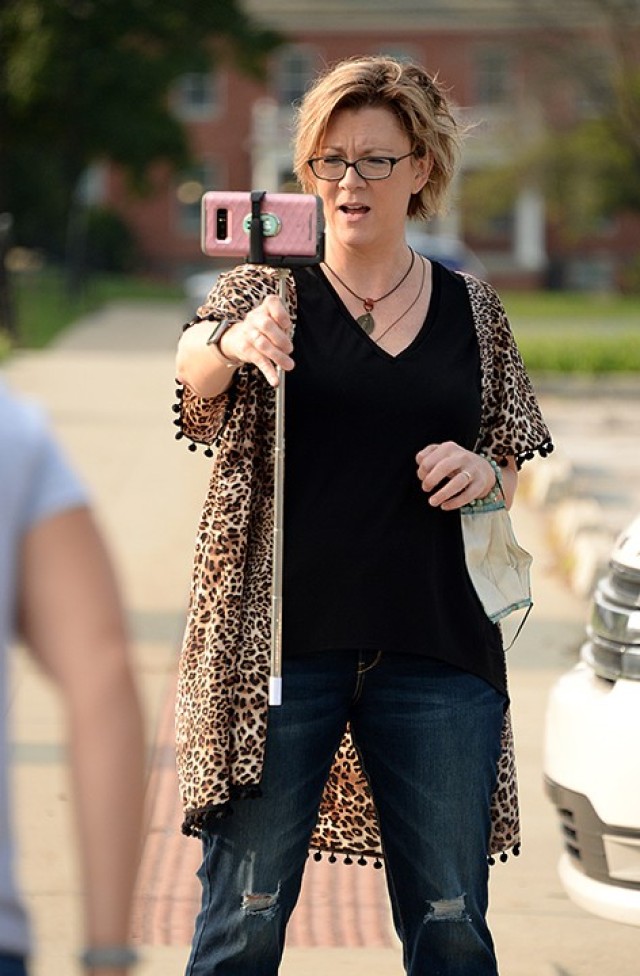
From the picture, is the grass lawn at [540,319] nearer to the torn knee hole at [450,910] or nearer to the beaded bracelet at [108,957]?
the torn knee hole at [450,910]

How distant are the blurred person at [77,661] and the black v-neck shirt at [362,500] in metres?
1.34

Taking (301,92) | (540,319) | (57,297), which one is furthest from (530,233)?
(540,319)

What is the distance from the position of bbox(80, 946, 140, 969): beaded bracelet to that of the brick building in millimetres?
60344

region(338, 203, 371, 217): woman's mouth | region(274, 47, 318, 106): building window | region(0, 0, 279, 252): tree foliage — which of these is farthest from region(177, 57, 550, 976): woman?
region(274, 47, 318, 106): building window

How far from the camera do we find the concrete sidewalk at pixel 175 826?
4.84 metres

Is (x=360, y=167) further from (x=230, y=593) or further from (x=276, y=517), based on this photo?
(x=230, y=593)

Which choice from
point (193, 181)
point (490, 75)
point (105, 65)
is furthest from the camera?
point (490, 75)

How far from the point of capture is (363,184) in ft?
11.0

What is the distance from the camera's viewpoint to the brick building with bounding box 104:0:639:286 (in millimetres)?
62469

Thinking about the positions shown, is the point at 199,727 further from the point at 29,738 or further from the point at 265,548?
the point at 29,738

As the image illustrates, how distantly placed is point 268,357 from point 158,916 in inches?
94.6

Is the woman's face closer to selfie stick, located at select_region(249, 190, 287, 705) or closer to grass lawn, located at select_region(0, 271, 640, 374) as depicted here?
selfie stick, located at select_region(249, 190, 287, 705)

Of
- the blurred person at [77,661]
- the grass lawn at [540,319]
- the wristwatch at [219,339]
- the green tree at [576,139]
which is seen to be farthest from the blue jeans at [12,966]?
the green tree at [576,139]

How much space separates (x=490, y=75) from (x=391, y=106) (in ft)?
207
